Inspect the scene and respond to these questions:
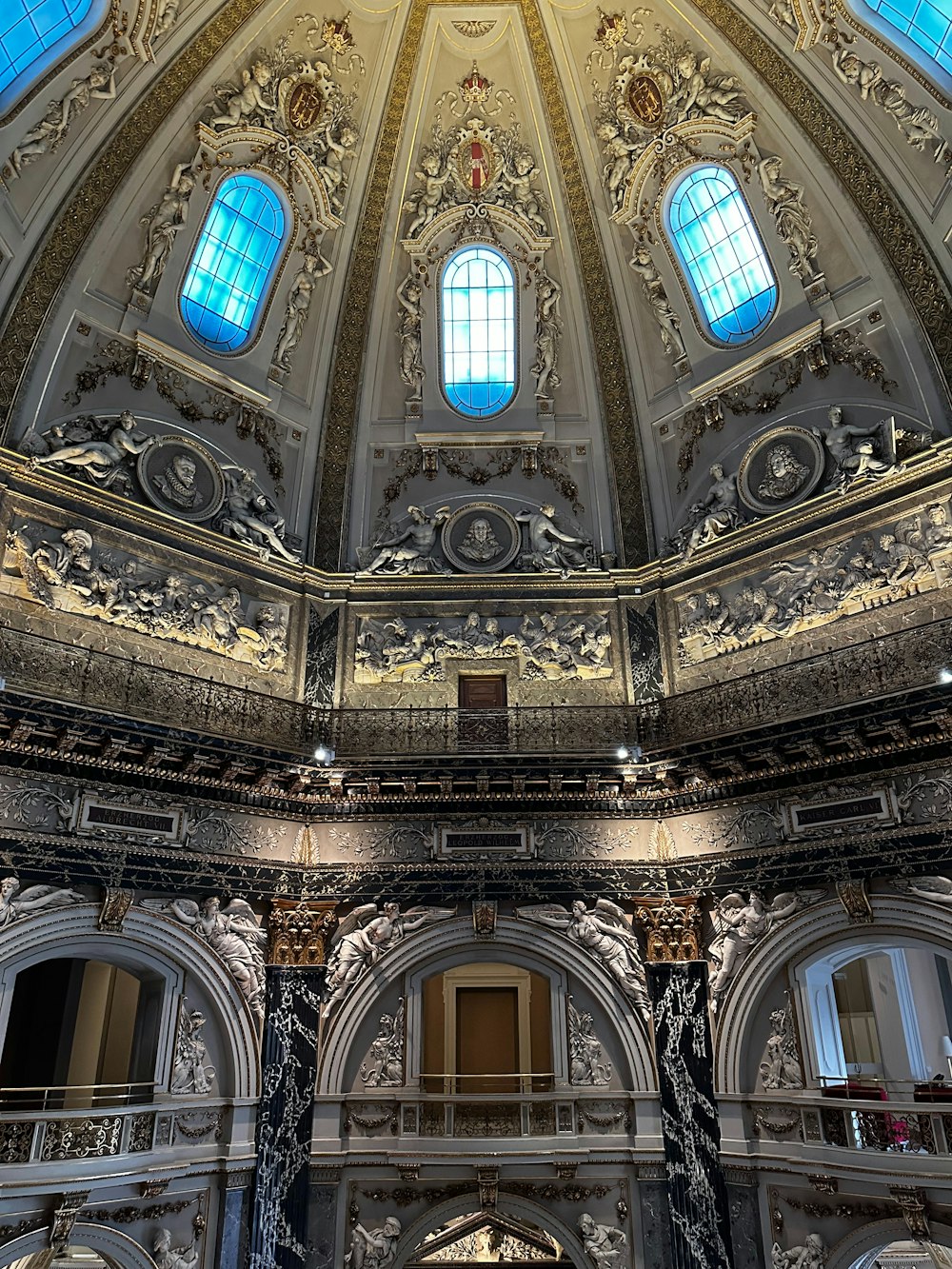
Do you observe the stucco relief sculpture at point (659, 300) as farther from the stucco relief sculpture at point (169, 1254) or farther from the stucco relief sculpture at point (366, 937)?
the stucco relief sculpture at point (169, 1254)

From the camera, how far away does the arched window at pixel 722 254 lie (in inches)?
640

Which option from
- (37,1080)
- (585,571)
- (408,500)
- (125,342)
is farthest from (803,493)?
(37,1080)

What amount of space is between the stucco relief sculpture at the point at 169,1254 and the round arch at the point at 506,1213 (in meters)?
2.75

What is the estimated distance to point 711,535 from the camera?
1612 cm

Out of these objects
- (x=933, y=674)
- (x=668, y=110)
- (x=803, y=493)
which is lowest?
(x=933, y=674)

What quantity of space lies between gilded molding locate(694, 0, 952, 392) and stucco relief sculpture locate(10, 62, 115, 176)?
30.9 ft

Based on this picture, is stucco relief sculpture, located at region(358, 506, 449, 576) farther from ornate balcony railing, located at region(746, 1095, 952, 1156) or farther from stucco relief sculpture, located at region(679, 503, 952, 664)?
ornate balcony railing, located at region(746, 1095, 952, 1156)

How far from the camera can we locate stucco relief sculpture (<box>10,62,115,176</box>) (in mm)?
13594

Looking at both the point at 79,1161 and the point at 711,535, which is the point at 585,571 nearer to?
the point at 711,535

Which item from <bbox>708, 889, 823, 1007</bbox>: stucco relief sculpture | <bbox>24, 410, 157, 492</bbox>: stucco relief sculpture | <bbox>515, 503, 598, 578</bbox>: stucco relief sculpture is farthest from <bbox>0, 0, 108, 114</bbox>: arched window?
<bbox>708, 889, 823, 1007</bbox>: stucco relief sculpture

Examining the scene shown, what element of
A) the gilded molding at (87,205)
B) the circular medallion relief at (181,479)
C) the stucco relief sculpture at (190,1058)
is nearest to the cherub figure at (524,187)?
the gilded molding at (87,205)

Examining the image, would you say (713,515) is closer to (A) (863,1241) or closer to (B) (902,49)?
(B) (902,49)

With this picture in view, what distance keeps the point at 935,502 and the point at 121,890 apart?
1255 centimetres

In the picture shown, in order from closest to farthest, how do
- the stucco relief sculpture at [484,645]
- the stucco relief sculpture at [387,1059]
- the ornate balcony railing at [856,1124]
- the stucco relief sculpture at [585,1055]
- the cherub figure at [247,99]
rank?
the ornate balcony railing at [856,1124]
the stucco relief sculpture at [387,1059]
the stucco relief sculpture at [585,1055]
the cherub figure at [247,99]
the stucco relief sculpture at [484,645]
